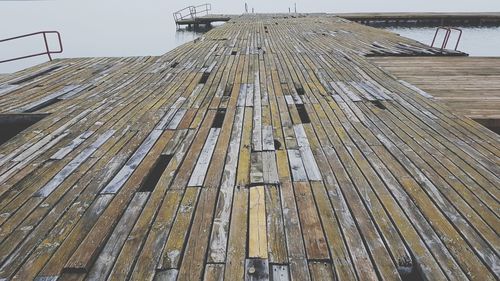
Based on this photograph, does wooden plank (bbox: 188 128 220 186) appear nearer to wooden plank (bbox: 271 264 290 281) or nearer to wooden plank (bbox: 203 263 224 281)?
wooden plank (bbox: 203 263 224 281)

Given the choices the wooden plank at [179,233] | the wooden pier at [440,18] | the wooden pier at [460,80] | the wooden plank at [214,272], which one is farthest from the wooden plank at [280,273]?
the wooden pier at [440,18]

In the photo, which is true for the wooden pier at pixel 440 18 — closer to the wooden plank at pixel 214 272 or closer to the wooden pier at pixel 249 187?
the wooden pier at pixel 249 187

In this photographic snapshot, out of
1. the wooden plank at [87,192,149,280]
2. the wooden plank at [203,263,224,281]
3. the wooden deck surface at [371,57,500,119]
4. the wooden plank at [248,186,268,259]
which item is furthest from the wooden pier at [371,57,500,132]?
the wooden plank at [87,192,149,280]

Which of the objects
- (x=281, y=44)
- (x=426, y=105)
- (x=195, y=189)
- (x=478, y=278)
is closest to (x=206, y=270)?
(x=195, y=189)

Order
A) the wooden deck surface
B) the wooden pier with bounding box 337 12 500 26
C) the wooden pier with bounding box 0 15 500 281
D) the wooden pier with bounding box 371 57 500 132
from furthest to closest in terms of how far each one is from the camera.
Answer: the wooden pier with bounding box 337 12 500 26 → the wooden deck surface → the wooden pier with bounding box 371 57 500 132 → the wooden pier with bounding box 0 15 500 281

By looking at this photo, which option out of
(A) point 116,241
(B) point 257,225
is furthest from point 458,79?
(A) point 116,241

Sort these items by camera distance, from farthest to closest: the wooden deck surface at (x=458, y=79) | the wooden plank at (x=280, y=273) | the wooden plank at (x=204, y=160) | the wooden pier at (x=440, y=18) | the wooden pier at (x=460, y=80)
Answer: the wooden pier at (x=440, y=18)
the wooden deck surface at (x=458, y=79)
the wooden pier at (x=460, y=80)
the wooden plank at (x=204, y=160)
the wooden plank at (x=280, y=273)

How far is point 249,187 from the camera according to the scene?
345 cm

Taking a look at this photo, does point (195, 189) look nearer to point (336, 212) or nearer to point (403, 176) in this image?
point (336, 212)

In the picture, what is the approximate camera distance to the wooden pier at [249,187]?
8.18 feet

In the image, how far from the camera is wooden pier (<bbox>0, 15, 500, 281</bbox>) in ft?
8.18

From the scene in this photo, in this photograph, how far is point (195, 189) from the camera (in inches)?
135

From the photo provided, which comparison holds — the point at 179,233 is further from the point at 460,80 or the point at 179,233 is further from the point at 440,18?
the point at 440,18

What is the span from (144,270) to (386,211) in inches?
94.6
